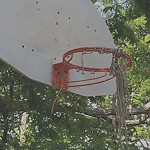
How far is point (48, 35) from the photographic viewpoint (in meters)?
2.43

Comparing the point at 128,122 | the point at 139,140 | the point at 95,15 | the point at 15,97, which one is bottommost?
the point at 139,140

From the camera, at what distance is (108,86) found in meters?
2.69

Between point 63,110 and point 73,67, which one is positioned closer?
point 73,67

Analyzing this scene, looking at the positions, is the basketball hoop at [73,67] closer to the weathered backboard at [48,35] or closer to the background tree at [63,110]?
the weathered backboard at [48,35]

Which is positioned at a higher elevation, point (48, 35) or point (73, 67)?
point (48, 35)

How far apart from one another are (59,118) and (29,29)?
2276mm

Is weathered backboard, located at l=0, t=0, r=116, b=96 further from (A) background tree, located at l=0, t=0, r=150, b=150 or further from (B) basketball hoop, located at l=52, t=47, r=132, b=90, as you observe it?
(A) background tree, located at l=0, t=0, r=150, b=150

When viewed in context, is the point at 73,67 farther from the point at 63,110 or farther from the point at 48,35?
the point at 63,110

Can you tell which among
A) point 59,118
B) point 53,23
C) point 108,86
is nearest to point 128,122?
point 59,118

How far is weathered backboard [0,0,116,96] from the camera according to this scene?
7.28ft

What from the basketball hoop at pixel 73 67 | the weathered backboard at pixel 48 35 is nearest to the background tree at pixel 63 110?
the weathered backboard at pixel 48 35

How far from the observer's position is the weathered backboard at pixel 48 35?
7.28 ft

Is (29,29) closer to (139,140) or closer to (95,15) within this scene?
(95,15)

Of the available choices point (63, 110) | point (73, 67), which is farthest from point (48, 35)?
point (63, 110)
